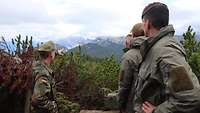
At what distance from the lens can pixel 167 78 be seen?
4.28 m

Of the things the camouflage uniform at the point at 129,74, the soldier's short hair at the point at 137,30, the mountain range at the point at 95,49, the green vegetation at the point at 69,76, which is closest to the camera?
the soldier's short hair at the point at 137,30

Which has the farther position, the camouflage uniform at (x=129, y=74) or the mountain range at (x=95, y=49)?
the mountain range at (x=95, y=49)

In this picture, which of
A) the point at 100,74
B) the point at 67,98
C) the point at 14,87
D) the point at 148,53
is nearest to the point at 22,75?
the point at 14,87

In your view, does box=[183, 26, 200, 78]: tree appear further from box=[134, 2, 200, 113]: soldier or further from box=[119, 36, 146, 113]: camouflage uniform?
box=[134, 2, 200, 113]: soldier

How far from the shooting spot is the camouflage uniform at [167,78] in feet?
13.9

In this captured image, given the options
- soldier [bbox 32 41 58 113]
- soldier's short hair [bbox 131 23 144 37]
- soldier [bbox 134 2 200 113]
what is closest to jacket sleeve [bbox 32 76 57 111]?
soldier [bbox 32 41 58 113]

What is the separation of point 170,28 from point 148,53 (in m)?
0.26

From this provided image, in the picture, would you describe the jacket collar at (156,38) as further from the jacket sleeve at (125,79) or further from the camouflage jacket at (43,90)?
the camouflage jacket at (43,90)

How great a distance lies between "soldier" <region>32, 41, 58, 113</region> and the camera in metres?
7.00

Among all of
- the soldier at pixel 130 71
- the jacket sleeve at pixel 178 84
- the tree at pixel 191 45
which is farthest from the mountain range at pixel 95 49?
the jacket sleeve at pixel 178 84

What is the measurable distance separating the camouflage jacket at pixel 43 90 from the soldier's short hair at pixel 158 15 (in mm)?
2701

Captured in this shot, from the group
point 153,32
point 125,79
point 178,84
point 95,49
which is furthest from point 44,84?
point 95,49

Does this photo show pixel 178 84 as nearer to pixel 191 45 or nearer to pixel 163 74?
pixel 163 74

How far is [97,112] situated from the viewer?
1131 cm
